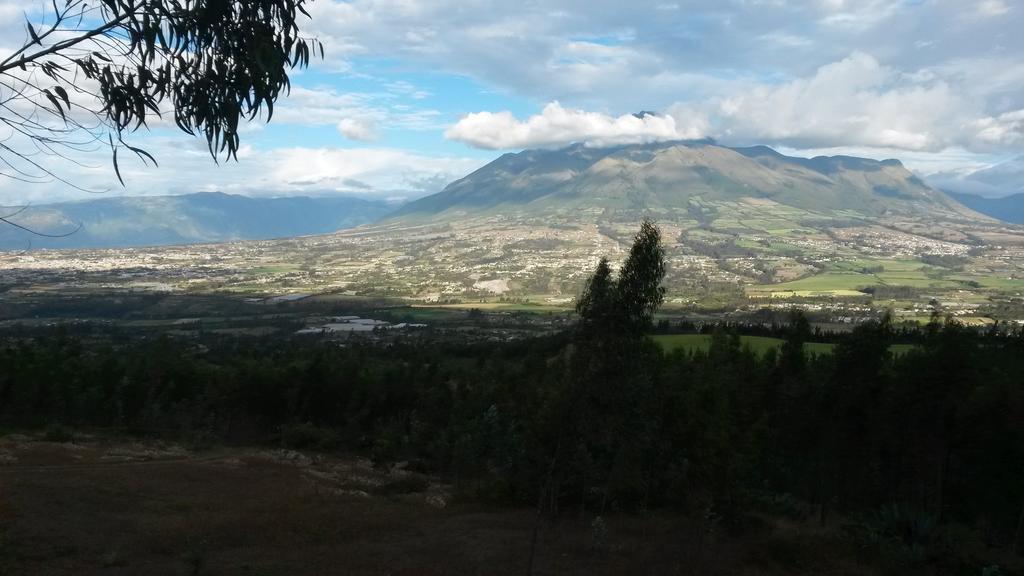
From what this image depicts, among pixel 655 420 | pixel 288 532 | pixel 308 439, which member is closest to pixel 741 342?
pixel 308 439

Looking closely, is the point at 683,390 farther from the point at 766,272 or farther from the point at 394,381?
the point at 766,272

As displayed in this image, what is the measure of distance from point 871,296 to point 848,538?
82454mm

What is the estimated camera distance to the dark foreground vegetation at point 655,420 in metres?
11.1

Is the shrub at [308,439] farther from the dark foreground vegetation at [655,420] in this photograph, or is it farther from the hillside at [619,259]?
the hillside at [619,259]

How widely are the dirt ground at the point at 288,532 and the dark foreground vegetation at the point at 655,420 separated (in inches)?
41.2

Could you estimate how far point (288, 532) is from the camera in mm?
15883

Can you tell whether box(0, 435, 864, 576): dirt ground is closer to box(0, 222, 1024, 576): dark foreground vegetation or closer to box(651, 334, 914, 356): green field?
box(0, 222, 1024, 576): dark foreground vegetation

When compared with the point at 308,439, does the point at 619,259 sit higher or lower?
higher

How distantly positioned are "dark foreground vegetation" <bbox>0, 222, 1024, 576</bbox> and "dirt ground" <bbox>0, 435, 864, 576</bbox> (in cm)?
105

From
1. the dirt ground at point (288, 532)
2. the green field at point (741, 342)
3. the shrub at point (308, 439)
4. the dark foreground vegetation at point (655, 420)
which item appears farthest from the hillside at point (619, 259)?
the dirt ground at point (288, 532)

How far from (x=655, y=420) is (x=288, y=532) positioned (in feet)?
30.6

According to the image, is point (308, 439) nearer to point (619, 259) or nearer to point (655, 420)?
point (655, 420)

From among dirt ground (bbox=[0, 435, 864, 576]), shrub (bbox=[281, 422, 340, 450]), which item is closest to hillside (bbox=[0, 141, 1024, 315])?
shrub (bbox=[281, 422, 340, 450])

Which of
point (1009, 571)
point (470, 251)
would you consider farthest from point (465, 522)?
point (470, 251)
